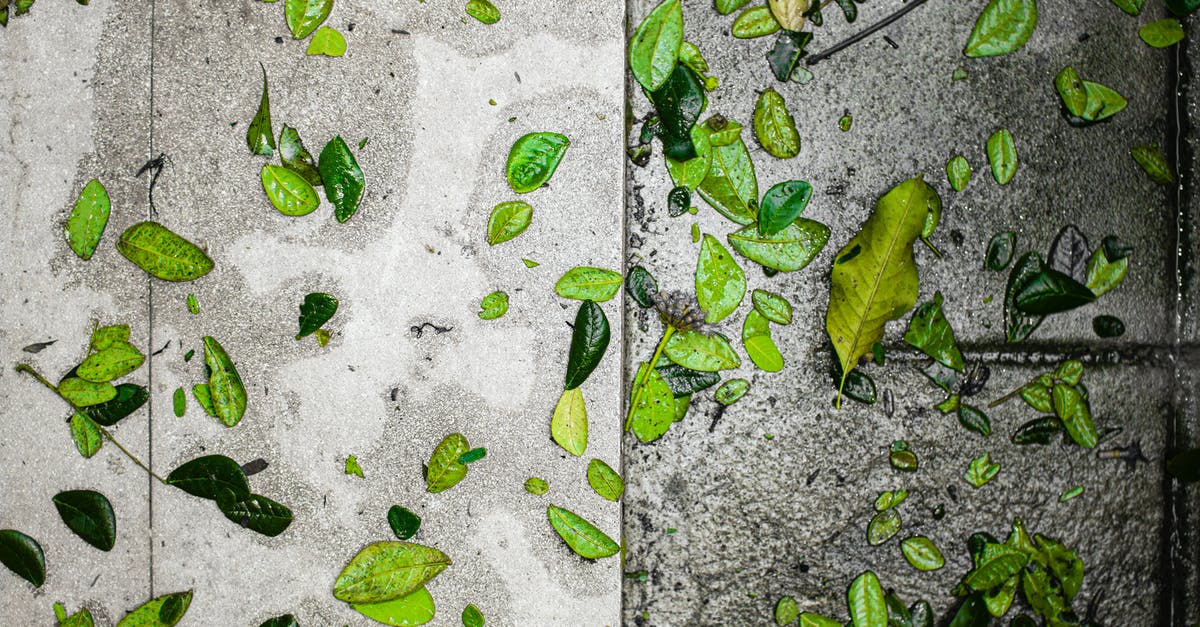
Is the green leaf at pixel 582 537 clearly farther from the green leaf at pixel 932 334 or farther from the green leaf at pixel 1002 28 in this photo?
the green leaf at pixel 1002 28

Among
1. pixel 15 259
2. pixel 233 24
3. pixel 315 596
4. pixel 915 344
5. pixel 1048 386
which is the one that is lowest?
pixel 315 596

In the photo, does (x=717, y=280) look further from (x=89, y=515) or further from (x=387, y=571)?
(x=89, y=515)

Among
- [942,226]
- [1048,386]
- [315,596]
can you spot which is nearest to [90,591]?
[315,596]

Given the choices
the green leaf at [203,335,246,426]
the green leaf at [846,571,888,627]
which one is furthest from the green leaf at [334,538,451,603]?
the green leaf at [846,571,888,627]

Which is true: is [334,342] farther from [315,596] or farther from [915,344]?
[915,344]

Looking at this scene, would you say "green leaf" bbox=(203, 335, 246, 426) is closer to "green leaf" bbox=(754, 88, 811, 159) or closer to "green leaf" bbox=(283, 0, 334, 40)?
"green leaf" bbox=(283, 0, 334, 40)

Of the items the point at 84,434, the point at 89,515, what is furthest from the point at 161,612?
the point at 84,434
